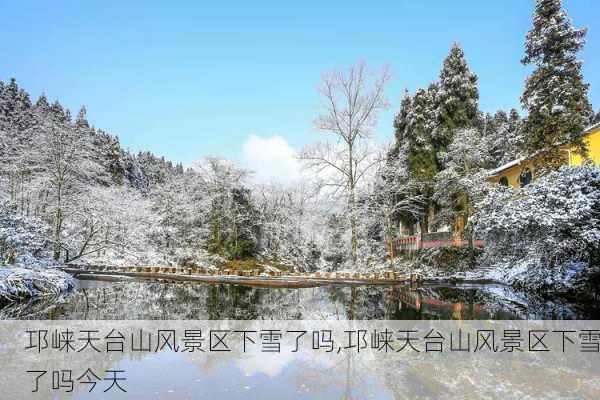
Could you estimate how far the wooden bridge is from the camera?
18344mm

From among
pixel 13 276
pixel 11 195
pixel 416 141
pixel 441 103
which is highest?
pixel 441 103

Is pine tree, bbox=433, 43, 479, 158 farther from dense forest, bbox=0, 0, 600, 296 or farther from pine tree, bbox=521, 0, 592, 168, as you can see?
pine tree, bbox=521, 0, 592, 168

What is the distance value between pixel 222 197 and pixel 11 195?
12666 millimetres

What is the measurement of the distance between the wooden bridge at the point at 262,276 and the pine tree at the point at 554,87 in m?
8.91

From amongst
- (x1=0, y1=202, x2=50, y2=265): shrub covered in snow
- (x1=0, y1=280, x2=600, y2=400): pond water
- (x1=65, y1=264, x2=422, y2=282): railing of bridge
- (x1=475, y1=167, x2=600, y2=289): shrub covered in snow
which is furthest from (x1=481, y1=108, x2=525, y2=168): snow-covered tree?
(x1=0, y1=202, x2=50, y2=265): shrub covered in snow

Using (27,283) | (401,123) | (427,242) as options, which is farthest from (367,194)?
(27,283)

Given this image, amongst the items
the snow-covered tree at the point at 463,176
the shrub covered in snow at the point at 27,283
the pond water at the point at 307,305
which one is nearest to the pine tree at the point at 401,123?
the snow-covered tree at the point at 463,176

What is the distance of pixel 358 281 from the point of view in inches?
719

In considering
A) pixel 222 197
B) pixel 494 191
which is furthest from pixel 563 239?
pixel 222 197

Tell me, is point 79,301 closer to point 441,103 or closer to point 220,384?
point 220,384

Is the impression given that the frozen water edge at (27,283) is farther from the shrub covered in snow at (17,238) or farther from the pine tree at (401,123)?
the pine tree at (401,123)

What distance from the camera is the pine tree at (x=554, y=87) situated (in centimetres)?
1836

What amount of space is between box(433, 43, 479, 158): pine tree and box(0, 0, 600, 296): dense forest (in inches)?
3.5

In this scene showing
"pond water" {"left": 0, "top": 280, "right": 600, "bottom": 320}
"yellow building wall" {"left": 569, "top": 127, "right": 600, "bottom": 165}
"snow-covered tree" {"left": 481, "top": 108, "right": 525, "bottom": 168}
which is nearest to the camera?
"pond water" {"left": 0, "top": 280, "right": 600, "bottom": 320}
